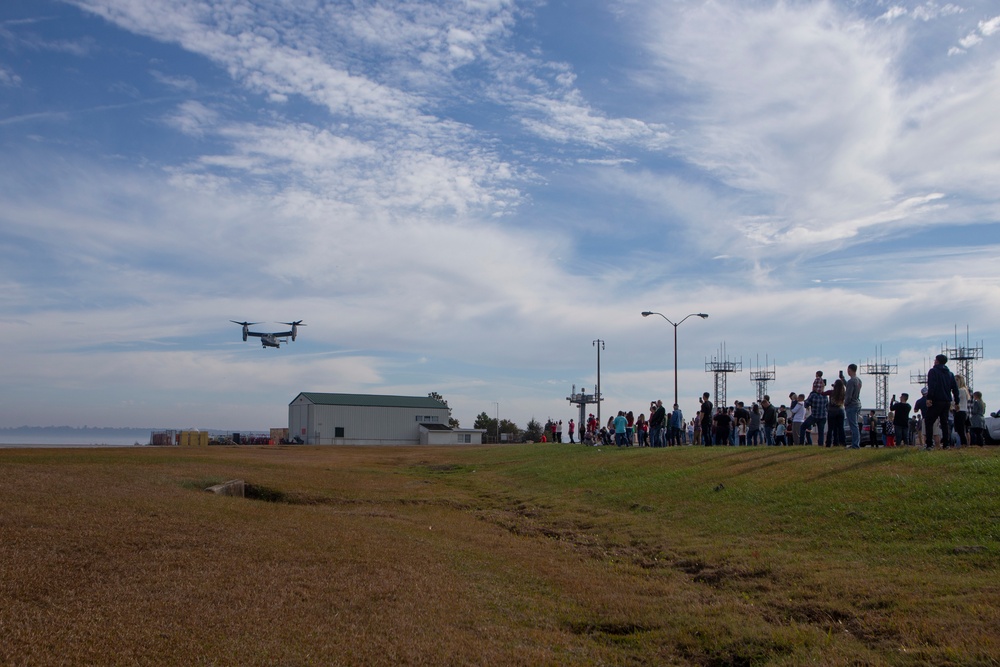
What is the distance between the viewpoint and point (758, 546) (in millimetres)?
11961

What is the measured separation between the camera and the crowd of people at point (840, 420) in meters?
17.2

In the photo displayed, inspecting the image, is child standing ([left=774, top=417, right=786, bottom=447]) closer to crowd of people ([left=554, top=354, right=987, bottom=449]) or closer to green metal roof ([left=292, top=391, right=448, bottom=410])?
crowd of people ([left=554, top=354, right=987, bottom=449])

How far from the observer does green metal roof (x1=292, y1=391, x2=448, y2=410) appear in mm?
84750

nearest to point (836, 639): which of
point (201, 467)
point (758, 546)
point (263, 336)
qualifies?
point (758, 546)

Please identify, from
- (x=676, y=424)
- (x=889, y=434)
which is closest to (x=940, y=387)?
(x=889, y=434)

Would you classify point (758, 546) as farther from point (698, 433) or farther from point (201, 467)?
point (698, 433)

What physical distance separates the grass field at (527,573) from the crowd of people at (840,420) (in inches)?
62.5

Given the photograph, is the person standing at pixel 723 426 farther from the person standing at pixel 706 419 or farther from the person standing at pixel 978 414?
the person standing at pixel 978 414

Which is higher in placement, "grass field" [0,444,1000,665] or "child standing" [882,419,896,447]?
"child standing" [882,419,896,447]

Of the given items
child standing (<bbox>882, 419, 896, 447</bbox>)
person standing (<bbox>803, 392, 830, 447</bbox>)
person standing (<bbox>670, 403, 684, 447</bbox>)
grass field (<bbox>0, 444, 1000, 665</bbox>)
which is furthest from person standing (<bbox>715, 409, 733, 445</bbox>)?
grass field (<bbox>0, 444, 1000, 665</bbox>)

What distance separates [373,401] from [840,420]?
7170 cm

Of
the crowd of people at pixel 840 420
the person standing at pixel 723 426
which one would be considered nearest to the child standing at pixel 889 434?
the crowd of people at pixel 840 420

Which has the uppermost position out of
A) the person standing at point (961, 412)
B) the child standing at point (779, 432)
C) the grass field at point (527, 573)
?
the person standing at point (961, 412)

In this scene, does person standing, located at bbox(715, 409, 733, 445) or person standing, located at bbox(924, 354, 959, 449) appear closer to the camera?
person standing, located at bbox(924, 354, 959, 449)
